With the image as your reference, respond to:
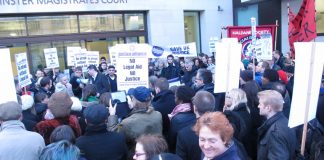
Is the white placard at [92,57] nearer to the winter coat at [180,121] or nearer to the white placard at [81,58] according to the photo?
the white placard at [81,58]

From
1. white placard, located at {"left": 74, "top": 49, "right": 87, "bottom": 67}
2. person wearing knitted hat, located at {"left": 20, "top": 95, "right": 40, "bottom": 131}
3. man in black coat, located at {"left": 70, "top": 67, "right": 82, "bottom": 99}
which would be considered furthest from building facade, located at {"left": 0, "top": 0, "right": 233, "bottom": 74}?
person wearing knitted hat, located at {"left": 20, "top": 95, "right": 40, "bottom": 131}

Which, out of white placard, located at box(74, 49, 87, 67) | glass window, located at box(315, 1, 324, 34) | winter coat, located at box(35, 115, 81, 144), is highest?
glass window, located at box(315, 1, 324, 34)

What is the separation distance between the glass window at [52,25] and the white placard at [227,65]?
41.9 feet

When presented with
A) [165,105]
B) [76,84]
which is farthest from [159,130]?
[76,84]

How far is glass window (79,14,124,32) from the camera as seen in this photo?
17.6m

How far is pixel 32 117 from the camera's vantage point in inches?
183

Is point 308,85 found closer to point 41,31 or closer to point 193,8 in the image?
point 41,31

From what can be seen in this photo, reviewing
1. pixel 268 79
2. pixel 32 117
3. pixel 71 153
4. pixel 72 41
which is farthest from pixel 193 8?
pixel 71 153

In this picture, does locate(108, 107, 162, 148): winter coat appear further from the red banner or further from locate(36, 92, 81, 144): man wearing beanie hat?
the red banner

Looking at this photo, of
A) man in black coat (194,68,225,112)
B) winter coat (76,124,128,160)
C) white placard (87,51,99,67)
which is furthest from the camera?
white placard (87,51,99,67)

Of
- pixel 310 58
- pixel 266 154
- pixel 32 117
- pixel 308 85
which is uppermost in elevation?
pixel 310 58

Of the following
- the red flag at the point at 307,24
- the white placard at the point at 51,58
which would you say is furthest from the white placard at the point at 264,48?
the white placard at the point at 51,58

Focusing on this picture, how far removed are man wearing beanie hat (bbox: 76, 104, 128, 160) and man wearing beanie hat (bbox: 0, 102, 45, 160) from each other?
39 cm

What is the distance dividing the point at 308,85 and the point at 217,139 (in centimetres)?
169
